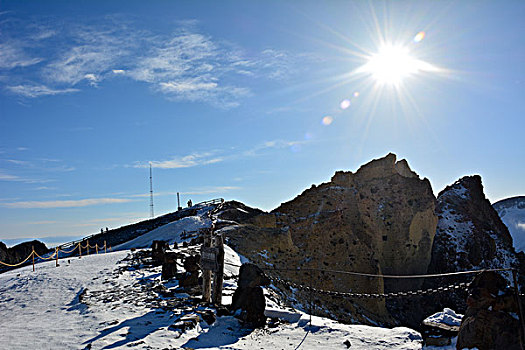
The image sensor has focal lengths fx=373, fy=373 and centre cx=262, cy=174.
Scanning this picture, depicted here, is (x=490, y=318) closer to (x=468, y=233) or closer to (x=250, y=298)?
(x=250, y=298)

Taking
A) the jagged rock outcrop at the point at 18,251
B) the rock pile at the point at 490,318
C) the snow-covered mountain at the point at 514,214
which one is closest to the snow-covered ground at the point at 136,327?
the rock pile at the point at 490,318

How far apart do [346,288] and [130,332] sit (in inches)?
727

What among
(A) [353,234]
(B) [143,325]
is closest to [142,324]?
(B) [143,325]

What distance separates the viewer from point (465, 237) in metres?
37.7

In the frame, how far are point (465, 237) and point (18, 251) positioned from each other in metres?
41.4

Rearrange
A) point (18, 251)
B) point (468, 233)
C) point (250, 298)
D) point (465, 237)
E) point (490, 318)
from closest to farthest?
1. point (490, 318)
2. point (250, 298)
3. point (18, 251)
4. point (465, 237)
5. point (468, 233)

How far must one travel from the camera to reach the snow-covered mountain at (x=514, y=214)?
101 metres

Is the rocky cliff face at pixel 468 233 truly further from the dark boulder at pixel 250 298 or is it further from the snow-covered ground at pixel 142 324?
the dark boulder at pixel 250 298

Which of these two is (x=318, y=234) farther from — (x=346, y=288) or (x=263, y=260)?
(x=263, y=260)

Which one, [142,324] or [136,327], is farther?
[142,324]

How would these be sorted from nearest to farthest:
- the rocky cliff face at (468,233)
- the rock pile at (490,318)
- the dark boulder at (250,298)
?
1. the rock pile at (490,318)
2. the dark boulder at (250,298)
3. the rocky cliff face at (468,233)

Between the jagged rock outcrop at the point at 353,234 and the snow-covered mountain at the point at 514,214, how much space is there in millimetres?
87358

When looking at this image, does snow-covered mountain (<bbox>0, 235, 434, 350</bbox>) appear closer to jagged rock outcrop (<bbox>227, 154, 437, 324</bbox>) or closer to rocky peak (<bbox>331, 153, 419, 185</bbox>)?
jagged rock outcrop (<bbox>227, 154, 437, 324</bbox>)

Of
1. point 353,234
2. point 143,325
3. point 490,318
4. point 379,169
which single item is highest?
point 379,169
